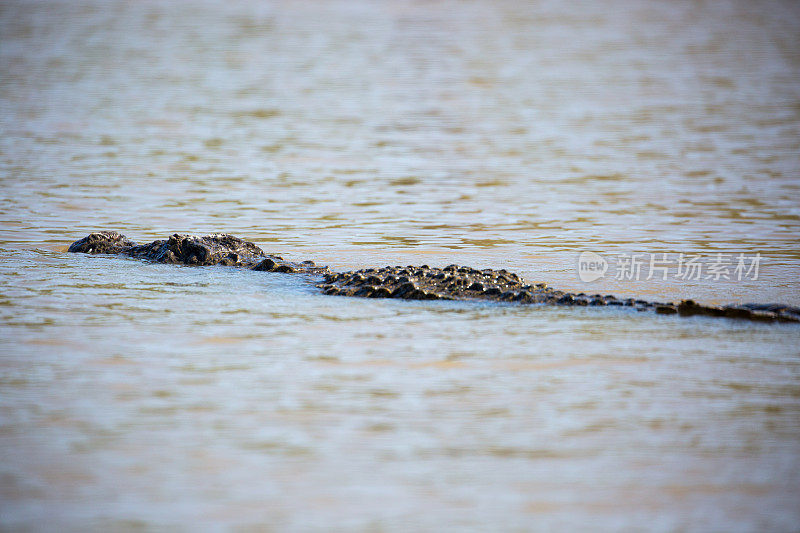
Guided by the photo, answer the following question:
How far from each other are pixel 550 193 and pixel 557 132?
4.47m

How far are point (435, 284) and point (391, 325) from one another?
792 millimetres

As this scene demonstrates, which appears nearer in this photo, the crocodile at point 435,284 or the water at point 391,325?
the water at point 391,325

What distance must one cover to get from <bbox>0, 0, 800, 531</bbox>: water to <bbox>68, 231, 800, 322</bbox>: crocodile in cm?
16

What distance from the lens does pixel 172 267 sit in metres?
7.72

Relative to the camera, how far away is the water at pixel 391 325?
12.9ft

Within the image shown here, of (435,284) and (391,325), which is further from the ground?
(435,284)

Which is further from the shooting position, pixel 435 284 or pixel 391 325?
pixel 435 284

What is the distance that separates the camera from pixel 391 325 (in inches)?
241

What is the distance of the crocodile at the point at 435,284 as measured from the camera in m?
6.33

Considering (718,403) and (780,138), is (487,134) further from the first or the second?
(718,403)

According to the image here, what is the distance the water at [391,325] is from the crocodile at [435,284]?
16 centimetres

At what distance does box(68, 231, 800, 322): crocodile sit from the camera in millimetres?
6328

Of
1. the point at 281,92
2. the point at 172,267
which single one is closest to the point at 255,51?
the point at 281,92

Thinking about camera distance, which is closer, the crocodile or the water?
the water
